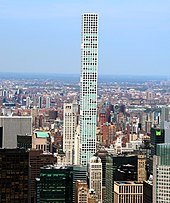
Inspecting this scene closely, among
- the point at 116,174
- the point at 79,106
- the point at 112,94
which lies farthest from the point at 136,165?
the point at 79,106

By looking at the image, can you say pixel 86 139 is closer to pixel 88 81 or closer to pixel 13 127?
pixel 88 81

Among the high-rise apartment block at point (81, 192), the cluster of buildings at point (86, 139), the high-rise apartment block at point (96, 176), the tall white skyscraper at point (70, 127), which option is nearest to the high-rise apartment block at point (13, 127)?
the cluster of buildings at point (86, 139)

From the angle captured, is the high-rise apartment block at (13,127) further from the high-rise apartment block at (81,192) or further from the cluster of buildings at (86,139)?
the high-rise apartment block at (81,192)

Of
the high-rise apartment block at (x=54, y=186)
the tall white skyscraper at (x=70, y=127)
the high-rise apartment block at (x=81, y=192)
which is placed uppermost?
the tall white skyscraper at (x=70, y=127)

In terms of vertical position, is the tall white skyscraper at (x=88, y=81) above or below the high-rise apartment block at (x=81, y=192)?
above

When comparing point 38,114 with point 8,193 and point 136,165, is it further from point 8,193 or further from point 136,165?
point 8,193

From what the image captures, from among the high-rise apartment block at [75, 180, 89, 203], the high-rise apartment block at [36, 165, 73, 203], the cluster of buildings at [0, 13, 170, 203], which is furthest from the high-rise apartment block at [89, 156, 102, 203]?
the high-rise apartment block at [36, 165, 73, 203]

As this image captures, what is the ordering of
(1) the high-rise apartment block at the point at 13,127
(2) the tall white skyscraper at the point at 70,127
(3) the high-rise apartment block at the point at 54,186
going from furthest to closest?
(2) the tall white skyscraper at the point at 70,127, (1) the high-rise apartment block at the point at 13,127, (3) the high-rise apartment block at the point at 54,186

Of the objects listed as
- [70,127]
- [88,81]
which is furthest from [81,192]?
[70,127]
